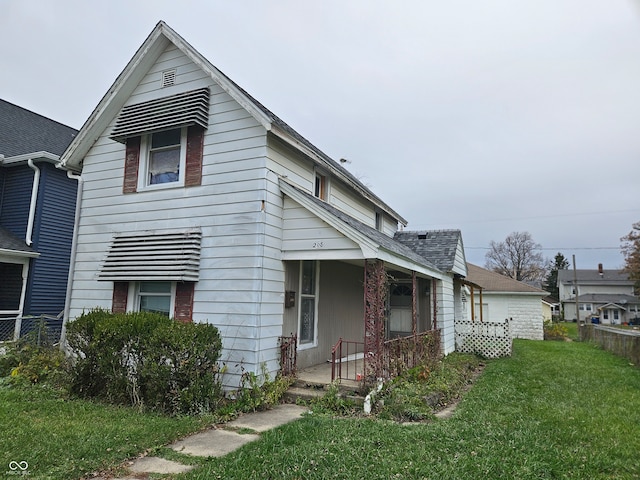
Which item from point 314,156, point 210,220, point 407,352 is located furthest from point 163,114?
point 407,352

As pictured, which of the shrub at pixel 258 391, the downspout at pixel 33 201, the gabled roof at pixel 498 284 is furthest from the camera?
the gabled roof at pixel 498 284

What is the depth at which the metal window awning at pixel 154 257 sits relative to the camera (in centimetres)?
754

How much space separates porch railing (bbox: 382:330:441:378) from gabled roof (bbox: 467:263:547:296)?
12.8 meters

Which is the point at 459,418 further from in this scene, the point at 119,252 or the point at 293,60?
the point at 293,60

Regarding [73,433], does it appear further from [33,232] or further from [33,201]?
[33,201]

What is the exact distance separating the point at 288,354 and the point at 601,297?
202 ft

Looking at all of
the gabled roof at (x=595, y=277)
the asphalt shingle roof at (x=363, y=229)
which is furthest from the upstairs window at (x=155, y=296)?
the gabled roof at (x=595, y=277)

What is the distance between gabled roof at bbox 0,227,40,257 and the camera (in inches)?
432

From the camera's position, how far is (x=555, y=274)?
68062 millimetres

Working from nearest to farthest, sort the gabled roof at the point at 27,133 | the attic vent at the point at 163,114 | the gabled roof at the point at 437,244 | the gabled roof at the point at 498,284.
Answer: the attic vent at the point at 163,114, the gabled roof at the point at 27,133, the gabled roof at the point at 437,244, the gabled roof at the point at 498,284

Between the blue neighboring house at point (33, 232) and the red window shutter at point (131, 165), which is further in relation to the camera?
the blue neighboring house at point (33, 232)

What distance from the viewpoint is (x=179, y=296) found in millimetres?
7715

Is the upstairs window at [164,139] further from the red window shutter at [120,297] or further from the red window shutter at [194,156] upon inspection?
the red window shutter at [120,297]

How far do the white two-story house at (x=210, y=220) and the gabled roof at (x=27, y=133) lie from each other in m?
5.06
